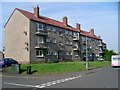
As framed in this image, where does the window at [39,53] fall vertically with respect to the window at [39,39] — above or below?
below

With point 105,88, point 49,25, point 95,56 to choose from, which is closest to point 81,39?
point 95,56

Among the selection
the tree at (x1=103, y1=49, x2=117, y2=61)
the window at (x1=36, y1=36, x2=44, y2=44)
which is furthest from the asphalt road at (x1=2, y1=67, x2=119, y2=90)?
the tree at (x1=103, y1=49, x2=117, y2=61)

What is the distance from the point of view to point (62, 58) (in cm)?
5612

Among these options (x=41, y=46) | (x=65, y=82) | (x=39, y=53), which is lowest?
(x=65, y=82)

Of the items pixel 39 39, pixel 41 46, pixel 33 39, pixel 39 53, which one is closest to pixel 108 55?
pixel 41 46

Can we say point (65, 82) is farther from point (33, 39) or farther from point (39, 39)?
point (39, 39)

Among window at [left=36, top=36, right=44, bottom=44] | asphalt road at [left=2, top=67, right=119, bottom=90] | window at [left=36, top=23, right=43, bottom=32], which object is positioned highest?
window at [left=36, top=23, right=43, bottom=32]

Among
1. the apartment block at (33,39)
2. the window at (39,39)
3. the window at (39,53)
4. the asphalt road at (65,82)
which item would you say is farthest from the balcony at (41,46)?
the asphalt road at (65,82)

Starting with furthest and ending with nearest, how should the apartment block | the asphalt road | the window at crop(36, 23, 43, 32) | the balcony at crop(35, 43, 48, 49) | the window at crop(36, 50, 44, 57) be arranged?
the window at crop(36, 23, 43, 32), the window at crop(36, 50, 44, 57), the balcony at crop(35, 43, 48, 49), the apartment block, the asphalt road

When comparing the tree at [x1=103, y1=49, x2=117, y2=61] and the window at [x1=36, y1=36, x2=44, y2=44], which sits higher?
the window at [x1=36, y1=36, x2=44, y2=44]

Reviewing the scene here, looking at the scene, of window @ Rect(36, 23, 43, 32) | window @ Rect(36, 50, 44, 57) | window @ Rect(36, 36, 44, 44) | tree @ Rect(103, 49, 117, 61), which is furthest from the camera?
tree @ Rect(103, 49, 117, 61)

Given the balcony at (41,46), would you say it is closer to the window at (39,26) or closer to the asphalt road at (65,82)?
the window at (39,26)

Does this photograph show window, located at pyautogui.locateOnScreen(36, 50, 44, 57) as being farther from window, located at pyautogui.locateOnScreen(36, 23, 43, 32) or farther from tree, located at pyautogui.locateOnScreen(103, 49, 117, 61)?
tree, located at pyautogui.locateOnScreen(103, 49, 117, 61)

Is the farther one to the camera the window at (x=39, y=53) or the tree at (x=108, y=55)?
the tree at (x=108, y=55)
